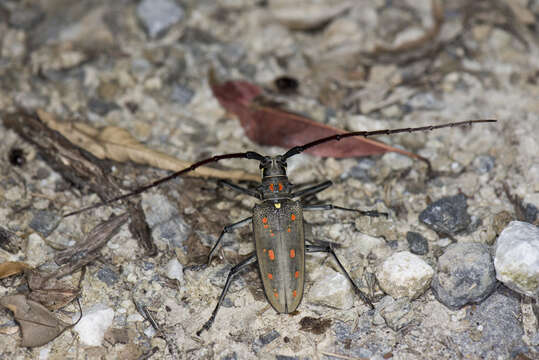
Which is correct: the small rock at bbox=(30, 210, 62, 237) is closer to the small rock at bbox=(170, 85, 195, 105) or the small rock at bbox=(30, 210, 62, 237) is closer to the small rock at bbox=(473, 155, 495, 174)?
the small rock at bbox=(170, 85, 195, 105)

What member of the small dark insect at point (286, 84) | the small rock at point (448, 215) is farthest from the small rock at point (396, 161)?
the small dark insect at point (286, 84)

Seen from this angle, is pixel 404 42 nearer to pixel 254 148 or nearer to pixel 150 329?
pixel 254 148

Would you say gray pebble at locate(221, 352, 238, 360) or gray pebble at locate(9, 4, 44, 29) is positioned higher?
gray pebble at locate(9, 4, 44, 29)

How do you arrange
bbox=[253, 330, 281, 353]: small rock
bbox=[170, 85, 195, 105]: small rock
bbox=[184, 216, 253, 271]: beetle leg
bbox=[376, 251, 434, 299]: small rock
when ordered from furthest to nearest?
bbox=[170, 85, 195, 105]: small rock
bbox=[184, 216, 253, 271]: beetle leg
bbox=[376, 251, 434, 299]: small rock
bbox=[253, 330, 281, 353]: small rock

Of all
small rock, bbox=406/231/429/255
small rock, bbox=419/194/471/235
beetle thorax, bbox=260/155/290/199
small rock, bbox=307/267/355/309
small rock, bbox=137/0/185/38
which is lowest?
small rock, bbox=307/267/355/309

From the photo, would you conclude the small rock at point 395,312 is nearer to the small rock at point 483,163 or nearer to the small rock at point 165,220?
the small rock at point 483,163

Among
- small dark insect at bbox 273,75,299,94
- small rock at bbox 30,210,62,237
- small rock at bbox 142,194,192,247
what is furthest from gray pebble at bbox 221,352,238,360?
small dark insect at bbox 273,75,299,94
